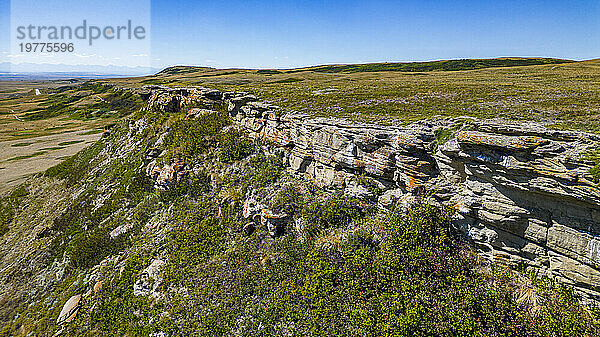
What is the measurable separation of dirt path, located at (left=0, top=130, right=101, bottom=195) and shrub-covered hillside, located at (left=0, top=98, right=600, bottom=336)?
24.2 metres

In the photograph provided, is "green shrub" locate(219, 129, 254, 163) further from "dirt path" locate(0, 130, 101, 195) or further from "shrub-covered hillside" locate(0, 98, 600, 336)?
"dirt path" locate(0, 130, 101, 195)

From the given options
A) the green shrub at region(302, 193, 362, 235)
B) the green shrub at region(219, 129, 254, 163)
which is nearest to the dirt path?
the green shrub at region(219, 129, 254, 163)

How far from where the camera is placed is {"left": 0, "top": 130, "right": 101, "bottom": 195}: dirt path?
1716 inches

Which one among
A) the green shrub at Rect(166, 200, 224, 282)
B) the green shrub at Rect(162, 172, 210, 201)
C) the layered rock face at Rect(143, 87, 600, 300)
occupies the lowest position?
the green shrub at Rect(166, 200, 224, 282)

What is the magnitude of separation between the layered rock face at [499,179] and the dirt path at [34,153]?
168 ft

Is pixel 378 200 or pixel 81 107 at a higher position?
pixel 81 107

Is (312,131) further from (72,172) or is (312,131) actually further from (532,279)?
(72,172)

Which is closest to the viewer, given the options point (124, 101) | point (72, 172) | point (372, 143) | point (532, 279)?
point (532, 279)

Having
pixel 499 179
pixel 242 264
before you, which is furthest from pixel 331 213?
pixel 499 179

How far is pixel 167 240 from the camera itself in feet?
58.5

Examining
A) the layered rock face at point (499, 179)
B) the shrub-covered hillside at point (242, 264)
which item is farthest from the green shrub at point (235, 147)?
the layered rock face at point (499, 179)

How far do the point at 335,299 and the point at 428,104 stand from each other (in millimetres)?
12949

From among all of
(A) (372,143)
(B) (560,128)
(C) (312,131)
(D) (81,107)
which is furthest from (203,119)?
(D) (81,107)

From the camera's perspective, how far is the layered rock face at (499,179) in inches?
329
